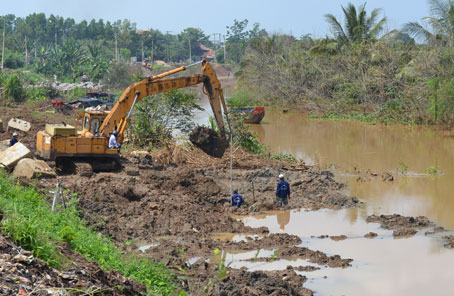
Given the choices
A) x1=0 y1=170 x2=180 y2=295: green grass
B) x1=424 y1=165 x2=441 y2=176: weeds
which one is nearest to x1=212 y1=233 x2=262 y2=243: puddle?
x1=0 y1=170 x2=180 y2=295: green grass

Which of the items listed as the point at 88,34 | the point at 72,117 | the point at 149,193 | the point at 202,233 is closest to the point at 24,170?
the point at 149,193

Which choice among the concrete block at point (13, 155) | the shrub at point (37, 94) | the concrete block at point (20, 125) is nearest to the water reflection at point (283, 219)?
the concrete block at point (13, 155)

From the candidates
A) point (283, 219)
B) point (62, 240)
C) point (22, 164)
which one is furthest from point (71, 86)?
point (62, 240)

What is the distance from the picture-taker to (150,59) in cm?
11500

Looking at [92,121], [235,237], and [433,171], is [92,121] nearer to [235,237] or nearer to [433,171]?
[235,237]

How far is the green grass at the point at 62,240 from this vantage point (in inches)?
350

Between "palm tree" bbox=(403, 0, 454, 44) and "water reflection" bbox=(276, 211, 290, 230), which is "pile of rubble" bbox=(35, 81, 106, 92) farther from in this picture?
"water reflection" bbox=(276, 211, 290, 230)

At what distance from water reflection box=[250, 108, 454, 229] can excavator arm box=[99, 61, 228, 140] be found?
5.29 meters

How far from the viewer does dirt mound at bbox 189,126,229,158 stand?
915 inches

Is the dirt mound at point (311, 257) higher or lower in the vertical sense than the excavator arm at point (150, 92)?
lower

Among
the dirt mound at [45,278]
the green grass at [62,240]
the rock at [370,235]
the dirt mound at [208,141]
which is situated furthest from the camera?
the dirt mound at [208,141]

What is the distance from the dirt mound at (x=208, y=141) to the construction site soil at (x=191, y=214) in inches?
10.4

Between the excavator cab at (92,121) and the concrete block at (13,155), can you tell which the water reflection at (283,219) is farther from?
the excavator cab at (92,121)

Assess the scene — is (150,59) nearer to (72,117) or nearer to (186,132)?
(72,117)
